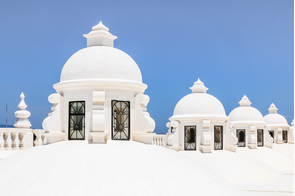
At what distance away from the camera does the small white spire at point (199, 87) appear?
2466cm

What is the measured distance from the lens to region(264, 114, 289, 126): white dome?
36.7 metres

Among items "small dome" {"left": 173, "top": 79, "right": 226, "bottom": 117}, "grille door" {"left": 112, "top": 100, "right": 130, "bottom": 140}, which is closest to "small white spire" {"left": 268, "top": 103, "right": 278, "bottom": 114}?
"small dome" {"left": 173, "top": 79, "right": 226, "bottom": 117}

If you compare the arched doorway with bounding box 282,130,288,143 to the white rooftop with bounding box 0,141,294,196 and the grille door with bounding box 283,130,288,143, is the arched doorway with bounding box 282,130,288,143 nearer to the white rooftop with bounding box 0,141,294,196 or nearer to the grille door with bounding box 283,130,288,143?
the grille door with bounding box 283,130,288,143

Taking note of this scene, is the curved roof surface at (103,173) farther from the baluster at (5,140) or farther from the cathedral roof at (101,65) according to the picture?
the baluster at (5,140)

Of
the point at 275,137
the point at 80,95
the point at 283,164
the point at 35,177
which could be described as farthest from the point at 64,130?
the point at 275,137

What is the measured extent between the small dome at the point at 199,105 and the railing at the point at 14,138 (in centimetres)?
1104

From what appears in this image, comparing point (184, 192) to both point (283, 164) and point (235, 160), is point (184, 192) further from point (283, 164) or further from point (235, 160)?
point (283, 164)

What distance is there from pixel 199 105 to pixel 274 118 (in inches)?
655

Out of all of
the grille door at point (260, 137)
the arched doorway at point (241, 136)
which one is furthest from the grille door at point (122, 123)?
the grille door at point (260, 137)

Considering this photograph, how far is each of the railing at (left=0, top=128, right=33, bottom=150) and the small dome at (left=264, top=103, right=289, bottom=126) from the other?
27614mm

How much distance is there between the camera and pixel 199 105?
23469 mm

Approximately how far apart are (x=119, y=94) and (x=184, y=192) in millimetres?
4322

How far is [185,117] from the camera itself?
23.3 metres

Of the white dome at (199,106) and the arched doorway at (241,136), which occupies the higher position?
the white dome at (199,106)
